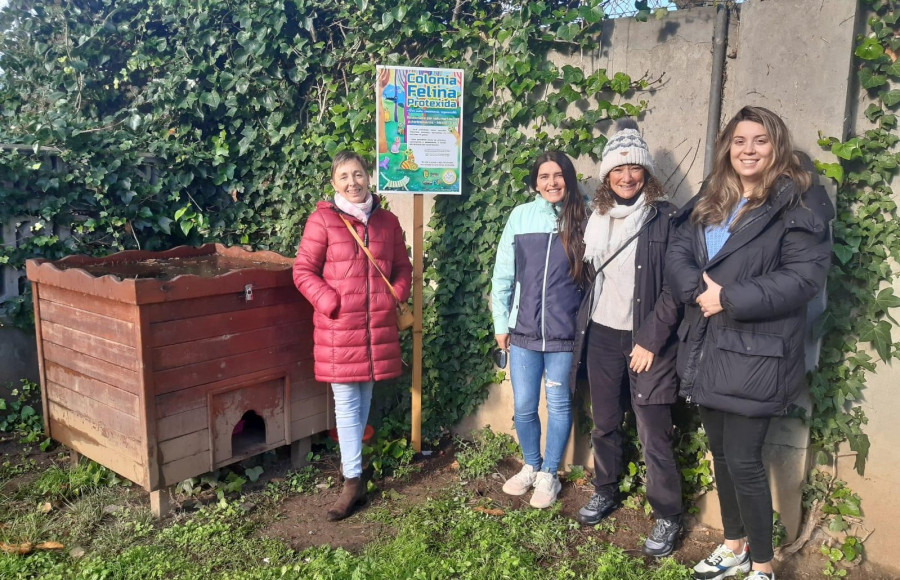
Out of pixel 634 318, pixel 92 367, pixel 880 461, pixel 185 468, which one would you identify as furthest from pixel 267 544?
pixel 880 461

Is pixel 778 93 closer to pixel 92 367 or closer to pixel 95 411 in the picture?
pixel 92 367

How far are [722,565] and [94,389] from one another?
11.3ft

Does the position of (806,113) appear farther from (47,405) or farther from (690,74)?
(47,405)

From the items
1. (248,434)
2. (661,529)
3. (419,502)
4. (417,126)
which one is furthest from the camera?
(248,434)

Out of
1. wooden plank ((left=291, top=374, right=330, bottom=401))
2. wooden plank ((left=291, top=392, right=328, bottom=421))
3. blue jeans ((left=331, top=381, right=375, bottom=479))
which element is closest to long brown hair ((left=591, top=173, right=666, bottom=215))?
blue jeans ((left=331, top=381, right=375, bottom=479))

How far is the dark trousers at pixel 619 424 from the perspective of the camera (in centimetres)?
326

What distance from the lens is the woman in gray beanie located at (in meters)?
3.16

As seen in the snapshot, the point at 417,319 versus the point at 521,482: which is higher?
the point at 417,319

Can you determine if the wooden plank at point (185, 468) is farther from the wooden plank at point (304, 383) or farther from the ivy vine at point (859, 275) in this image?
the ivy vine at point (859, 275)

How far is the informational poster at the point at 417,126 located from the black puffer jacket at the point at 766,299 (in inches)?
74.8

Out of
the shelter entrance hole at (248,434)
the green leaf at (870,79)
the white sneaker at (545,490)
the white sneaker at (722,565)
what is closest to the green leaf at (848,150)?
the green leaf at (870,79)

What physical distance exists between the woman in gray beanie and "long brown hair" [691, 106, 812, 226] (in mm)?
256

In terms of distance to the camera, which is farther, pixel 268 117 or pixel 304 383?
pixel 268 117

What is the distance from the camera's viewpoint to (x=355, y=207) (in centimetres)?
368
